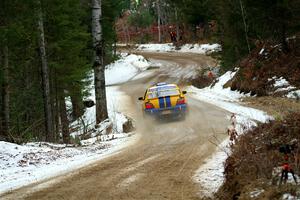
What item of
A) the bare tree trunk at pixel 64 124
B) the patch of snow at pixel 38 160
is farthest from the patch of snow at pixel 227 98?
the bare tree trunk at pixel 64 124

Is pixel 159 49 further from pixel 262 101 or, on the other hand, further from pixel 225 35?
pixel 262 101

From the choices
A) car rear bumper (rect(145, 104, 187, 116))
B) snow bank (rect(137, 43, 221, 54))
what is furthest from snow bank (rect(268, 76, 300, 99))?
snow bank (rect(137, 43, 221, 54))

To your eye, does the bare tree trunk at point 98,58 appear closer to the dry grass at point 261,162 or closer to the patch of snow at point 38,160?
the patch of snow at point 38,160

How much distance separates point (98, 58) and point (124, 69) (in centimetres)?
2729

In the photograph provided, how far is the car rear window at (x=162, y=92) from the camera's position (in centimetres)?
1875

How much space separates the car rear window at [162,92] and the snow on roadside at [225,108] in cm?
251

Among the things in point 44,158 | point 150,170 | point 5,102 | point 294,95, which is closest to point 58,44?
point 5,102

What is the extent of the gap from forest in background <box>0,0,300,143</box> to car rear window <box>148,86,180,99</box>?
3160 millimetres

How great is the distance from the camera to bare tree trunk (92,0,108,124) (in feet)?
55.8

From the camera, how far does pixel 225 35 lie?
26.5 m

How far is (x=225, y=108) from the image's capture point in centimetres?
1958

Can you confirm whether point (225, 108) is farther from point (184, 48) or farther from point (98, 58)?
point (184, 48)

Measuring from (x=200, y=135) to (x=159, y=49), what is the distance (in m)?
50.7

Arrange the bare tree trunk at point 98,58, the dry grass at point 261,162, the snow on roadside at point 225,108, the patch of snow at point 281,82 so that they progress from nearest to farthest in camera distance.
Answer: the dry grass at point 261,162 → the snow on roadside at point 225,108 → the bare tree trunk at point 98,58 → the patch of snow at point 281,82
